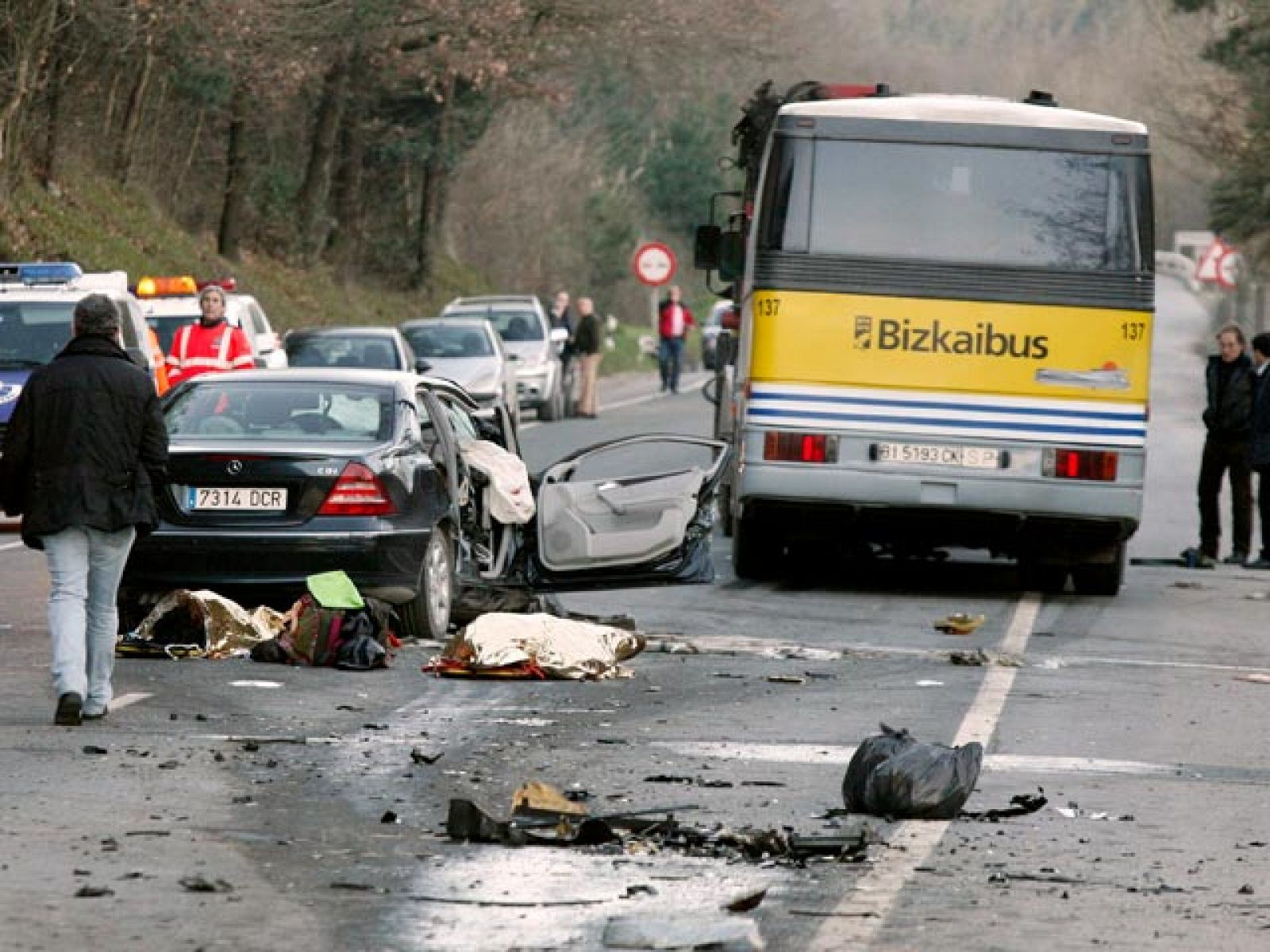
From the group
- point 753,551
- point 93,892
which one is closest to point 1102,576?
point 753,551

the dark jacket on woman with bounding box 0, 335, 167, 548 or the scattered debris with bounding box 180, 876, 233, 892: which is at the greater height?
the dark jacket on woman with bounding box 0, 335, 167, 548

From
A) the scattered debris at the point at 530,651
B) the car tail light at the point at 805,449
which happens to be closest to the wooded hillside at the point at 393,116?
the car tail light at the point at 805,449

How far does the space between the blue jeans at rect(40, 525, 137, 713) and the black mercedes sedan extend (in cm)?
243

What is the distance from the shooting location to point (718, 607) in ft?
56.6

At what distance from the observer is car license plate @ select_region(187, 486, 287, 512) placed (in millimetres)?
13844

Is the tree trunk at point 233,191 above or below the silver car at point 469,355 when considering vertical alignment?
above

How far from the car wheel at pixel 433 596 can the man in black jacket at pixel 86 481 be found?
3043mm

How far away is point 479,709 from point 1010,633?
5172mm

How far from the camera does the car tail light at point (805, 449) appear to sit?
1794cm

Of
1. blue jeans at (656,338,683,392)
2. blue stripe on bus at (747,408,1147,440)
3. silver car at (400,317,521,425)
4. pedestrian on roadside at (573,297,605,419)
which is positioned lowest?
blue jeans at (656,338,683,392)

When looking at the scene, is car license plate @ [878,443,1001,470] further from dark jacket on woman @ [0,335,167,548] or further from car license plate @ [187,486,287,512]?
dark jacket on woman @ [0,335,167,548]

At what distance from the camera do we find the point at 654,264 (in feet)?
190

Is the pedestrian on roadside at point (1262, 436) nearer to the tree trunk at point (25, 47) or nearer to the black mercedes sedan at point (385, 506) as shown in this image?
the black mercedes sedan at point (385, 506)

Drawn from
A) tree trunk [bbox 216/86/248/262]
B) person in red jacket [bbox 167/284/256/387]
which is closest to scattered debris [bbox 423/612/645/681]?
person in red jacket [bbox 167/284/256/387]
